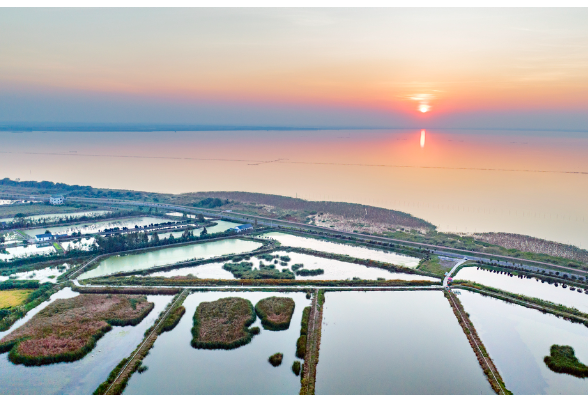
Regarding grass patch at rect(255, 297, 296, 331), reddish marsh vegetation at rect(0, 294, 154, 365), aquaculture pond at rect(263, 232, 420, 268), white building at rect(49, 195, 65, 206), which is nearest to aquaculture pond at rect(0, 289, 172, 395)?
reddish marsh vegetation at rect(0, 294, 154, 365)

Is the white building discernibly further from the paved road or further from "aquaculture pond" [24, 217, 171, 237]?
"aquaculture pond" [24, 217, 171, 237]

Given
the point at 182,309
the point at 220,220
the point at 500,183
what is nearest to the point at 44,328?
the point at 182,309

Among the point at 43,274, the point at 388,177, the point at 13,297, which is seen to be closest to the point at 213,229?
the point at 43,274

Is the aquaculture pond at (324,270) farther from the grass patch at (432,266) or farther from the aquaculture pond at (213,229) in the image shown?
the aquaculture pond at (213,229)

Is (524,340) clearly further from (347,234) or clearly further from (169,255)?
(169,255)

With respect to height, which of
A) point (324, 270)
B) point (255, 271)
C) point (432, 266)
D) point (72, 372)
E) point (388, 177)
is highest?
point (388, 177)

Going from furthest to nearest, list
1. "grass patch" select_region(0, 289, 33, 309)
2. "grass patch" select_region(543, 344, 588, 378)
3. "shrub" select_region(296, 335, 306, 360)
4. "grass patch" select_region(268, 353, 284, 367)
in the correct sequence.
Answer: "grass patch" select_region(0, 289, 33, 309), "shrub" select_region(296, 335, 306, 360), "grass patch" select_region(268, 353, 284, 367), "grass patch" select_region(543, 344, 588, 378)

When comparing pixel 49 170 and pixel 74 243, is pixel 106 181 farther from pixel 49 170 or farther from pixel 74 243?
pixel 74 243
